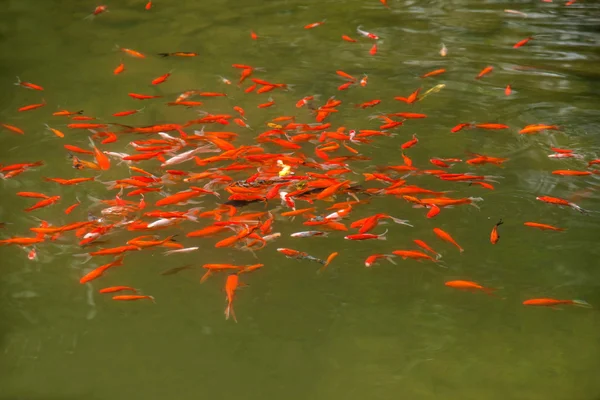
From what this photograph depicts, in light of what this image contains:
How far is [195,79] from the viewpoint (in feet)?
14.9

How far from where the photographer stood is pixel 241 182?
3.33 metres

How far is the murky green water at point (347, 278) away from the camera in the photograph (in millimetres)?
2393

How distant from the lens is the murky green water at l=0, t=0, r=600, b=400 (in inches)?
94.2

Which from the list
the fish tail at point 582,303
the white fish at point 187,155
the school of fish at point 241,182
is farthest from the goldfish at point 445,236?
the white fish at point 187,155

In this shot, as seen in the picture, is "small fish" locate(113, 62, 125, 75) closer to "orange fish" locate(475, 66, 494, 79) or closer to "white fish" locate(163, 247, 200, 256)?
"white fish" locate(163, 247, 200, 256)

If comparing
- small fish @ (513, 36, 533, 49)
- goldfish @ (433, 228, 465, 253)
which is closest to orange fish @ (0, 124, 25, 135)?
goldfish @ (433, 228, 465, 253)

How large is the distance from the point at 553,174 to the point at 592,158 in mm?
327

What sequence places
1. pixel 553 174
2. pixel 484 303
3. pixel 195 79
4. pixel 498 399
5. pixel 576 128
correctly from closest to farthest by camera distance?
pixel 498 399, pixel 484 303, pixel 553 174, pixel 576 128, pixel 195 79

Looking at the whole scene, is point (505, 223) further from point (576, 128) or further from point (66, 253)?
point (66, 253)

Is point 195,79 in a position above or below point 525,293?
above

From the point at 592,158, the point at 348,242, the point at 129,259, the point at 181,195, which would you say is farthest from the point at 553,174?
the point at 129,259

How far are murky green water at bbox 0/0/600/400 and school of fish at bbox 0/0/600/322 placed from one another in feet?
0.13

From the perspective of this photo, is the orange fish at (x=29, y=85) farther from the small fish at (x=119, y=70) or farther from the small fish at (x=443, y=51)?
the small fish at (x=443, y=51)

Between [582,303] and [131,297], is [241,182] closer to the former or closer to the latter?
[131,297]
